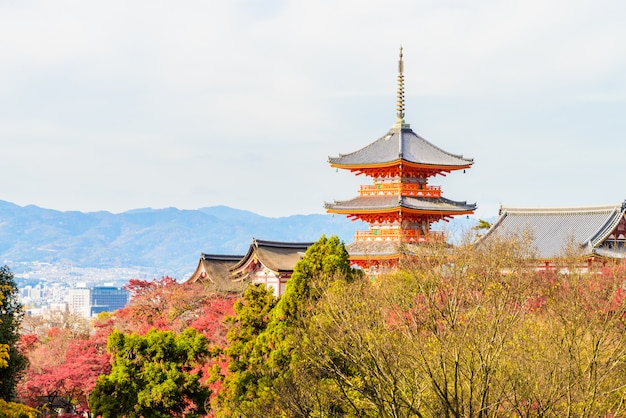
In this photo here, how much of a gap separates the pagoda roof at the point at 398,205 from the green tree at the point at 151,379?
17605 mm

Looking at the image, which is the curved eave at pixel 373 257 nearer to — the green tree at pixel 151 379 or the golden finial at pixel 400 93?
the golden finial at pixel 400 93

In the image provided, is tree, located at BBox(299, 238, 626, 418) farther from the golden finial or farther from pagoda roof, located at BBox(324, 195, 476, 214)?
the golden finial

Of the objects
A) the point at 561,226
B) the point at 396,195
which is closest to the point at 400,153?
the point at 396,195

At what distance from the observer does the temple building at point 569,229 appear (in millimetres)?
38906

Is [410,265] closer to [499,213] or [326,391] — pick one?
[326,391]

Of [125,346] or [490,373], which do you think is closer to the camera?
[490,373]

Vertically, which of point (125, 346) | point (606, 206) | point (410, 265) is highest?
point (606, 206)

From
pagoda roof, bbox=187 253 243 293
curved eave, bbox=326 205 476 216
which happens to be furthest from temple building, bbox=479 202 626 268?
pagoda roof, bbox=187 253 243 293

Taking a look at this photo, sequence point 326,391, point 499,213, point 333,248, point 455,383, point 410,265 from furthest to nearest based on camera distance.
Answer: point 499,213 → point 333,248 → point 410,265 → point 326,391 → point 455,383

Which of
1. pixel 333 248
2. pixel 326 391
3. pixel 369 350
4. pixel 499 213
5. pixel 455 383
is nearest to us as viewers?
pixel 455 383

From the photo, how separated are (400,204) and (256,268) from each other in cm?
1085

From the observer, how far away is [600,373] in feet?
61.7


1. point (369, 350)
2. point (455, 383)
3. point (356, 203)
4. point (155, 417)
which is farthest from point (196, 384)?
point (356, 203)

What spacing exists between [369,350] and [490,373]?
7.94 ft
